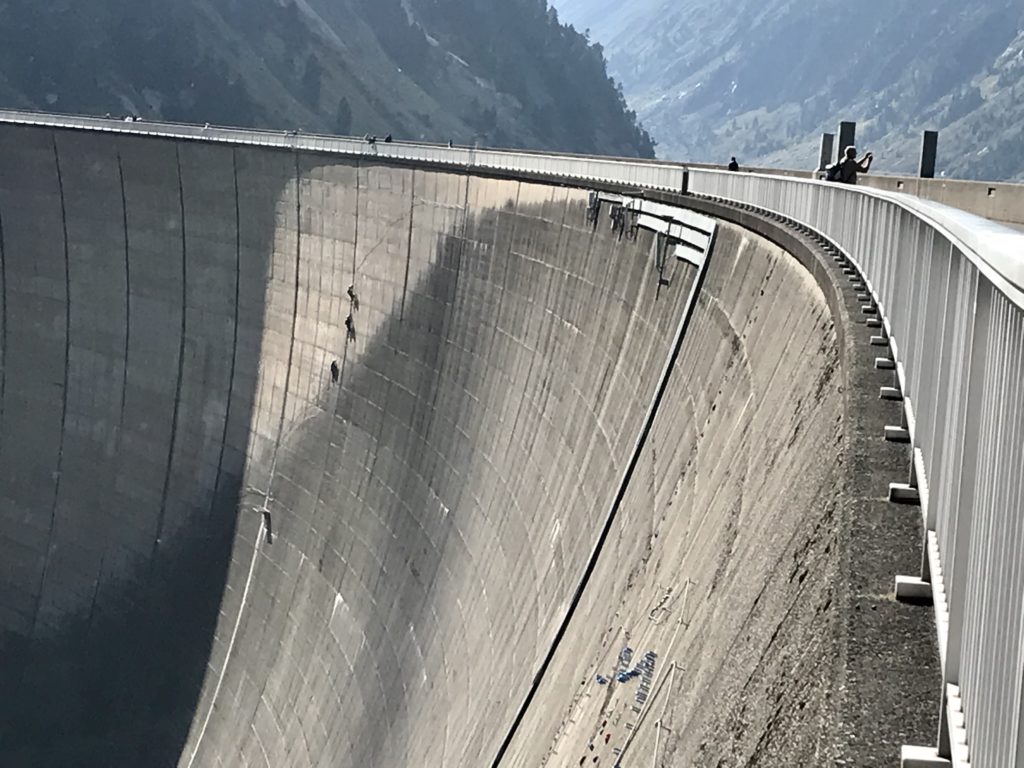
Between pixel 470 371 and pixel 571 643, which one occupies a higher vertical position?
pixel 470 371

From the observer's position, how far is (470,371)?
809 inches

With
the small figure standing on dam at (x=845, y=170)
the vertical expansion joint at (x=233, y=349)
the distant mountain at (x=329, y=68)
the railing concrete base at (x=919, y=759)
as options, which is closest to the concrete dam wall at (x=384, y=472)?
the vertical expansion joint at (x=233, y=349)

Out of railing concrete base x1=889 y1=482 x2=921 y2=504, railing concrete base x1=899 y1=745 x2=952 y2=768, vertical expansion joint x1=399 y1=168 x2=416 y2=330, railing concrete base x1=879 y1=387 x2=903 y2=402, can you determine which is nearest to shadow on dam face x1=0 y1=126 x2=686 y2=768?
vertical expansion joint x1=399 y1=168 x2=416 y2=330

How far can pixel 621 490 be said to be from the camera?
13664 mm

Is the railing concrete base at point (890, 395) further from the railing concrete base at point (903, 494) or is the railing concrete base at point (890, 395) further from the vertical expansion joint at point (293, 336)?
the vertical expansion joint at point (293, 336)

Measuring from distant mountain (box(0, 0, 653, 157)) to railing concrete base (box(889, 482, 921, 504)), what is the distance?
262 feet

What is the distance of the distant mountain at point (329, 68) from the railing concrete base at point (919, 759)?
267 ft

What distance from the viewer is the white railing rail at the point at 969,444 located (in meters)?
2.69

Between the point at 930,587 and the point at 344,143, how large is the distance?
86.6 feet

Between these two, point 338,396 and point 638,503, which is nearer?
point 638,503

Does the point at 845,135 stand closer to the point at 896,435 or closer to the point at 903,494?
the point at 896,435

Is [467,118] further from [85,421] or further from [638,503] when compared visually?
[638,503]

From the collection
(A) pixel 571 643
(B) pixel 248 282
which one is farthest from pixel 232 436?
(A) pixel 571 643

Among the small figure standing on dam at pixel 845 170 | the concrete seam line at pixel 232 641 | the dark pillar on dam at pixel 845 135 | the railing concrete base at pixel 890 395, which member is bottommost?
the concrete seam line at pixel 232 641
